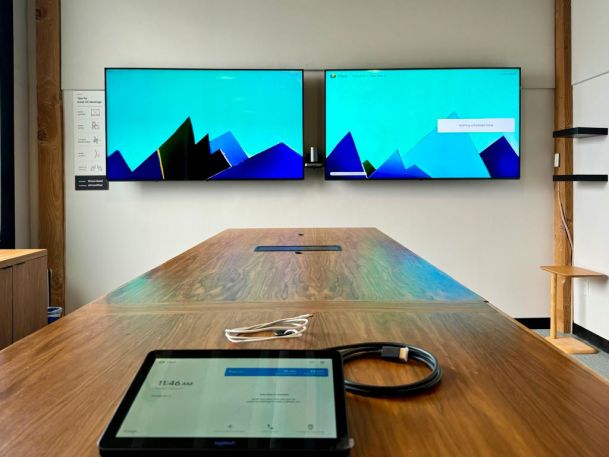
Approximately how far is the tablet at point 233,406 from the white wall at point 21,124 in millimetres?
3889

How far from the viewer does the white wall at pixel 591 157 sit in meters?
3.50

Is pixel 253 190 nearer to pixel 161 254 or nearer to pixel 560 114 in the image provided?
pixel 161 254

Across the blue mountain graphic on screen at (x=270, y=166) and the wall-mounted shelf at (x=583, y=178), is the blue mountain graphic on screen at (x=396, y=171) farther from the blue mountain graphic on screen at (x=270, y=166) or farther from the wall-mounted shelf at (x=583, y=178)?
the wall-mounted shelf at (x=583, y=178)

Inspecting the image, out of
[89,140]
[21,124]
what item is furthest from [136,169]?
[21,124]

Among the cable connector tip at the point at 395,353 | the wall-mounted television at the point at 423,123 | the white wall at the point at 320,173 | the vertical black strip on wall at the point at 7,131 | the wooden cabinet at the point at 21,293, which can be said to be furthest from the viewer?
the white wall at the point at 320,173

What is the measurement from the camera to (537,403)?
0.62m

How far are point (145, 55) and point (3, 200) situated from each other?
151 cm

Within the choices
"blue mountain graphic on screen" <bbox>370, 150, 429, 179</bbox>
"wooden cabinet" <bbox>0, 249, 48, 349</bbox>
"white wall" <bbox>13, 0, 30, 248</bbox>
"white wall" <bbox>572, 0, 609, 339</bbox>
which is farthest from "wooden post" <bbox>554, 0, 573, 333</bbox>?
Result: "white wall" <bbox>13, 0, 30, 248</bbox>

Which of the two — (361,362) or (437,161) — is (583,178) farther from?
(361,362)

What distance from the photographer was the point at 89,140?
13.2ft

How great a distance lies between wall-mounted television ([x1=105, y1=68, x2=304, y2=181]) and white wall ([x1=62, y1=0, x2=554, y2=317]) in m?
0.16

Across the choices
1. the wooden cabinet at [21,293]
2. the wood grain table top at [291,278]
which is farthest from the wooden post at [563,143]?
the wooden cabinet at [21,293]

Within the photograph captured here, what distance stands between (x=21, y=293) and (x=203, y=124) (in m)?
1.76

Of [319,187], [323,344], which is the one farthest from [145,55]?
[323,344]
